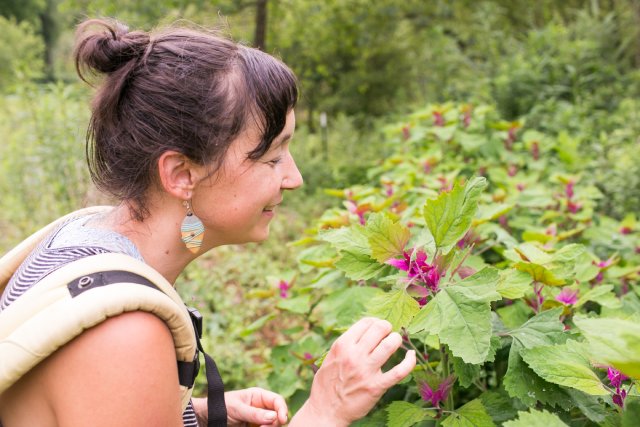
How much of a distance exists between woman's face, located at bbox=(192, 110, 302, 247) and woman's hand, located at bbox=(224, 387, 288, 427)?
1.58 ft

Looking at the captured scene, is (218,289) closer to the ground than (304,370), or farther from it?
closer to the ground

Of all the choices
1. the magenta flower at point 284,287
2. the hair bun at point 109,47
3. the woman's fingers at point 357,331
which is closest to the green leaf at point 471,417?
the woman's fingers at point 357,331

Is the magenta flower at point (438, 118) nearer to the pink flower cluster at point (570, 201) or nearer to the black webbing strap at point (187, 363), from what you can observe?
the pink flower cluster at point (570, 201)

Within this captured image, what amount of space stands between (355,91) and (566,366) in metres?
10.9

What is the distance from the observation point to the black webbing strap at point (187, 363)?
1111mm

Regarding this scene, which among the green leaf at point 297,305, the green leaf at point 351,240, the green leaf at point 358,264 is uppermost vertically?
the green leaf at point 351,240

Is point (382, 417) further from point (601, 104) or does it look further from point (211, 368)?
point (601, 104)

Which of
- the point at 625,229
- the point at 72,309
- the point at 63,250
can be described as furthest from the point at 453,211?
the point at 625,229

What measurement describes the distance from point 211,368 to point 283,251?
3980mm

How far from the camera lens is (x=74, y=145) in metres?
5.61

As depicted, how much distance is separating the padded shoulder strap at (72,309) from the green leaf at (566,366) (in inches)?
26.7

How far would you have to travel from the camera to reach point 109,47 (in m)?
1.48

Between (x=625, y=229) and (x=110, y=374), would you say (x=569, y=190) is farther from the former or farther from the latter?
(x=110, y=374)

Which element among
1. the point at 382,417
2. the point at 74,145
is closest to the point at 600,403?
the point at 382,417
